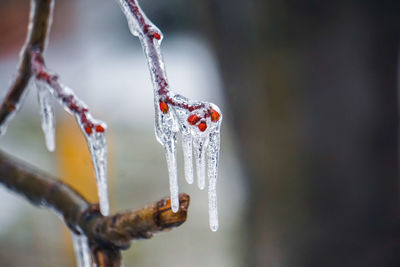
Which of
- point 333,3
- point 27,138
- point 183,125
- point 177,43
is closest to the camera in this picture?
point 183,125

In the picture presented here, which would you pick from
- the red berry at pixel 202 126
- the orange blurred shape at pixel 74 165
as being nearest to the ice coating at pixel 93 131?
the red berry at pixel 202 126

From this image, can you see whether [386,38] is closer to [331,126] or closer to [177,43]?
[331,126]

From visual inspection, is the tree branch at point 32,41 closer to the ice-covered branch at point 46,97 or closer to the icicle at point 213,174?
the ice-covered branch at point 46,97

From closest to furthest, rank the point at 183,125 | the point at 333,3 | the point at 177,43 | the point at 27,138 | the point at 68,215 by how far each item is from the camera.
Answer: the point at 183,125
the point at 68,215
the point at 333,3
the point at 177,43
the point at 27,138

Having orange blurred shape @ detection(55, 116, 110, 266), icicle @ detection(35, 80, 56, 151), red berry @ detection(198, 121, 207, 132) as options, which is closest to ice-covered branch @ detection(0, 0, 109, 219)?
icicle @ detection(35, 80, 56, 151)

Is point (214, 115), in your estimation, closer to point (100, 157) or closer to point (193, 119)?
point (193, 119)

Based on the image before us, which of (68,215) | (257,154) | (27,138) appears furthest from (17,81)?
(27,138)

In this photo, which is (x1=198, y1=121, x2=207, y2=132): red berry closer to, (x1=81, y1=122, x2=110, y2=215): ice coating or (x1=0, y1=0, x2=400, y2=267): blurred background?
(x1=81, y1=122, x2=110, y2=215): ice coating

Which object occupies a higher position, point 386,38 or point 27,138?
point 386,38
